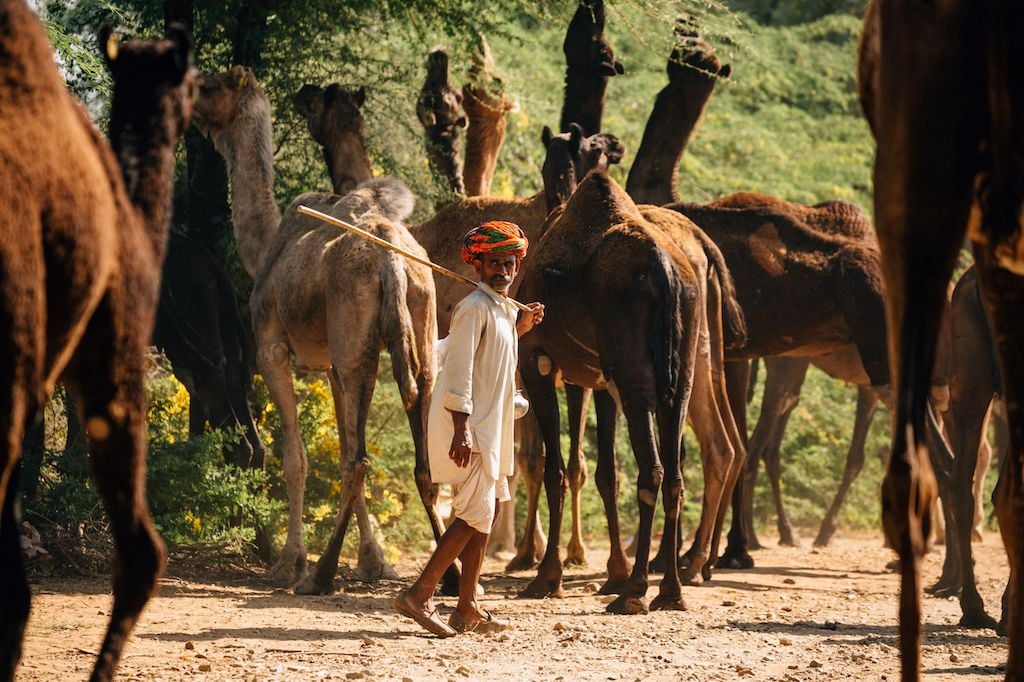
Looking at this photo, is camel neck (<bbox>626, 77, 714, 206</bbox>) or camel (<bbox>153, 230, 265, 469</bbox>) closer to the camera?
camel (<bbox>153, 230, 265, 469</bbox>)

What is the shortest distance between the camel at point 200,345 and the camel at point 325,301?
0.63 m

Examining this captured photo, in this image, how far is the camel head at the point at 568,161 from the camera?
11500 mm

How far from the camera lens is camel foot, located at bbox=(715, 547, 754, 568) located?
12.5 metres

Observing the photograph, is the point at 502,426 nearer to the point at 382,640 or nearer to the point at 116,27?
the point at 382,640

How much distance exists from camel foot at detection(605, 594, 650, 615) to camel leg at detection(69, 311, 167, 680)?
16.2 feet

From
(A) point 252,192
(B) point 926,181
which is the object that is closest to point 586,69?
(A) point 252,192

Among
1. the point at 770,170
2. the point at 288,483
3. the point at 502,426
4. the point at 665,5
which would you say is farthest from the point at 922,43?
the point at 770,170

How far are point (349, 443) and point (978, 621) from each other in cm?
417

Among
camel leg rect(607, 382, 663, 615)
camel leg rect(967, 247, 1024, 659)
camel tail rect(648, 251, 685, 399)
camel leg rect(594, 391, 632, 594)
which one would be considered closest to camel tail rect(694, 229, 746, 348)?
camel leg rect(594, 391, 632, 594)

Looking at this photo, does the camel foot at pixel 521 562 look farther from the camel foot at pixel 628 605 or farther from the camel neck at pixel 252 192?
the camel neck at pixel 252 192

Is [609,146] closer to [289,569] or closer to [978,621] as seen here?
[289,569]

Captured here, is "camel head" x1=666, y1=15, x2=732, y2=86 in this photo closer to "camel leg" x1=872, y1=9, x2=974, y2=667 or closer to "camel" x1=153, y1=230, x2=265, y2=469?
"camel" x1=153, y1=230, x2=265, y2=469

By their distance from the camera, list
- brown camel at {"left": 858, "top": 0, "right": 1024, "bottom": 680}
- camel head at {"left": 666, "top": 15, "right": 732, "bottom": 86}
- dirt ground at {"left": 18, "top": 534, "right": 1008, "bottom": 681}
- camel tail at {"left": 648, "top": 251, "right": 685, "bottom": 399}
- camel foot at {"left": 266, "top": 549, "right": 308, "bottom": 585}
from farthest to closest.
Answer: camel head at {"left": 666, "top": 15, "right": 732, "bottom": 86}
camel foot at {"left": 266, "top": 549, "right": 308, "bottom": 585}
camel tail at {"left": 648, "top": 251, "right": 685, "bottom": 399}
dirt ground at {"left": 18, "top": 534, "right": 1008, "bottom": 681}
brown camel at {"left": 858, "top": 0, "right": 1024, "bottom": 680}

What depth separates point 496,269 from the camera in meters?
8.04
